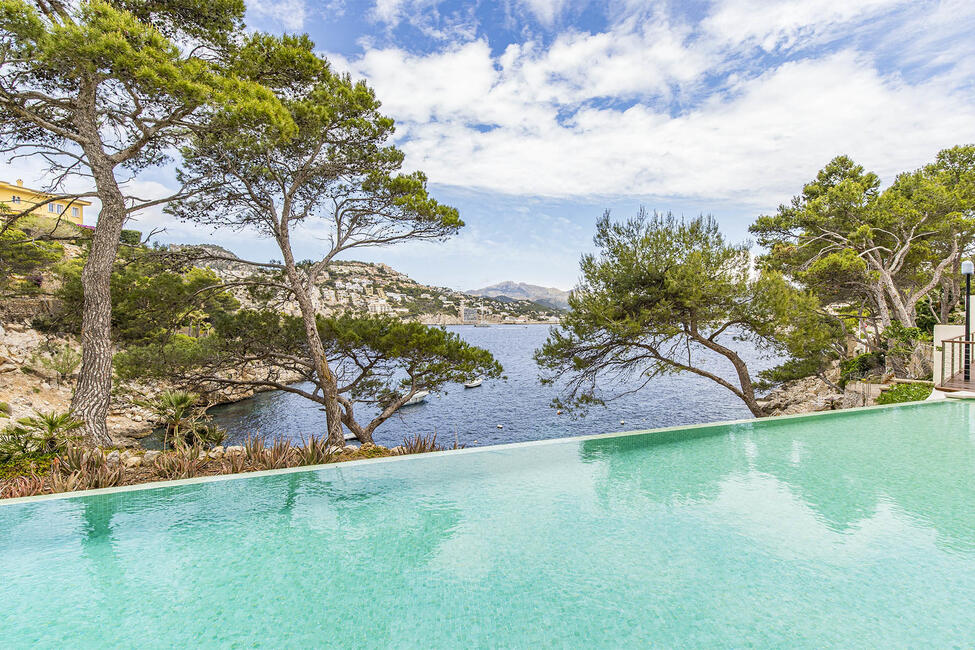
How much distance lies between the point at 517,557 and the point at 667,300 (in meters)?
7.25

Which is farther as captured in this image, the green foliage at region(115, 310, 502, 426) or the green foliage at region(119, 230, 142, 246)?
the green foliage at region(115, 310, 502, 426)

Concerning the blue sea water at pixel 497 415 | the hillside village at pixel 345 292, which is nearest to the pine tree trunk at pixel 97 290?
the hillside village at pixel 345 292

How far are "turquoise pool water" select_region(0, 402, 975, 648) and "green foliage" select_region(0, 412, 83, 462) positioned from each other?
2476mm

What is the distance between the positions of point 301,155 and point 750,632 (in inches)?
341

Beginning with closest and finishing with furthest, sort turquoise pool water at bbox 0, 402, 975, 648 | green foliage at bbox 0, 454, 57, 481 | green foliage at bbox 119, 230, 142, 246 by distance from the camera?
turquoise pool water at bbox 0, 402, 975, 648 < green foliage at bbox 0, 454, 57, 481 < green foliage at bbox 119, 230, 142, 246

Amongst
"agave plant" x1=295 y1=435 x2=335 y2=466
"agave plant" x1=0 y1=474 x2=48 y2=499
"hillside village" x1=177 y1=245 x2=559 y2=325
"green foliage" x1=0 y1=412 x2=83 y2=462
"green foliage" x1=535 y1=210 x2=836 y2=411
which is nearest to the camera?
"agave plant" x1=0 y1=474 x2=48 y2=499

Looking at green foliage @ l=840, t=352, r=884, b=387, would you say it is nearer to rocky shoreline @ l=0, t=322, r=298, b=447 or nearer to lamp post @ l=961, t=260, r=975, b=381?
lamp post @ l=961, t=260, r=975, b=381

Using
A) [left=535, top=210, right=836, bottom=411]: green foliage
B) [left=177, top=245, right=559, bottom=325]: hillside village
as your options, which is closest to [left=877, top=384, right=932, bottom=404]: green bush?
[left=535, top=210, right=836, bottom=411]: green foliage

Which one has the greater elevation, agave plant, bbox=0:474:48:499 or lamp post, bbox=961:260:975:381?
lamp post, bbox=961:260:975:381

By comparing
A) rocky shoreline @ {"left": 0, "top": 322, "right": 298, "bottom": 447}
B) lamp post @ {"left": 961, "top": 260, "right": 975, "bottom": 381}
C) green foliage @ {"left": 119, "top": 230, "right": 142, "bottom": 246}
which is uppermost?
green foliage @ {"left": 119, "top": 230, "right": 142, "bottom": 246}

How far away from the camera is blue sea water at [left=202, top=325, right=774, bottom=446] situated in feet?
51.0

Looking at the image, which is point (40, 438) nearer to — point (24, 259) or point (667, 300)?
point (667, 300)

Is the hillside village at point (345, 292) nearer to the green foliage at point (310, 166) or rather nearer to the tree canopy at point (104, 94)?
the green foliage at point (310, 166)

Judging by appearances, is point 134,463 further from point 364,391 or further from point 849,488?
point 849,488
